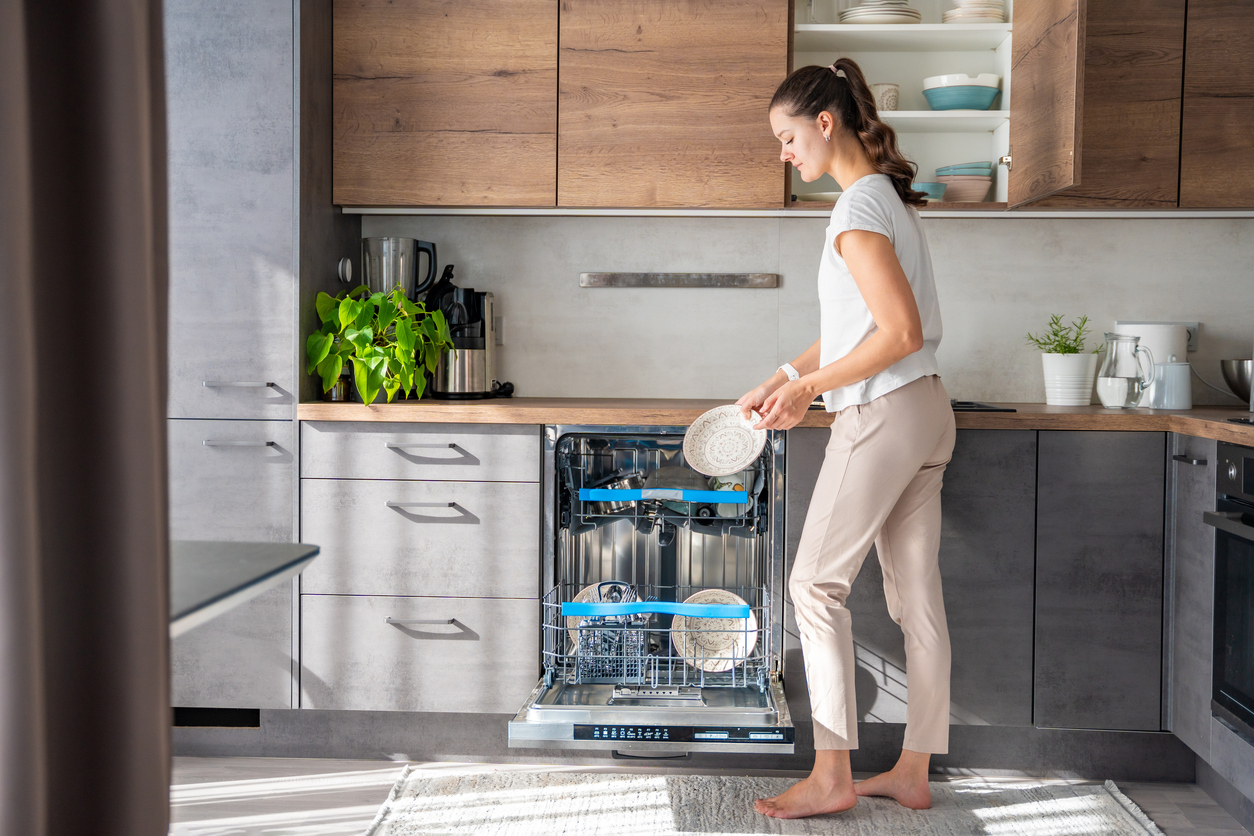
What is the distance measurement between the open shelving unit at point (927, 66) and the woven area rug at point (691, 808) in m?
1.49

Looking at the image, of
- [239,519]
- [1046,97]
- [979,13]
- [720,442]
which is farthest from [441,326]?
[979,13]

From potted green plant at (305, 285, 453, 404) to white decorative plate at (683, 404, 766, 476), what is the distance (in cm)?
72

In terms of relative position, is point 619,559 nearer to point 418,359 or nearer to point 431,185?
point 418,359

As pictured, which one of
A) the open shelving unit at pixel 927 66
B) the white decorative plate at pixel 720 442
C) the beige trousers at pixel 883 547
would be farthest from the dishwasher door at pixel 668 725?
the open shelving unit at pixel 927 66

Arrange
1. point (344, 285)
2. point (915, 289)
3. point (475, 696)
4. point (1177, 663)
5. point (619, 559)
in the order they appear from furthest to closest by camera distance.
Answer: point (344, 285) < point (619, 559) < point (475, 696) < point (1177, 663) < point (915, 289)

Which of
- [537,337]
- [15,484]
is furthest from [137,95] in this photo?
[537,337]

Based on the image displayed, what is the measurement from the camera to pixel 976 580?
2172mm

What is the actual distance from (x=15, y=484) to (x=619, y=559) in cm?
197

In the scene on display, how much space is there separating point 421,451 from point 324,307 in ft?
1.56

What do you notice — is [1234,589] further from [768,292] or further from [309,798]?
[309,798]

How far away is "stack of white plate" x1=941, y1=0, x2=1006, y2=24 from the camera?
254 cm

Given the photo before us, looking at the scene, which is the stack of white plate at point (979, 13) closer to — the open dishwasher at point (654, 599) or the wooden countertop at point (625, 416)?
the wooden countertop at point (625, 416)

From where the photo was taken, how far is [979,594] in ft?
7.13

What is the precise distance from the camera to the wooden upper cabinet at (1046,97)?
77.1 inches
